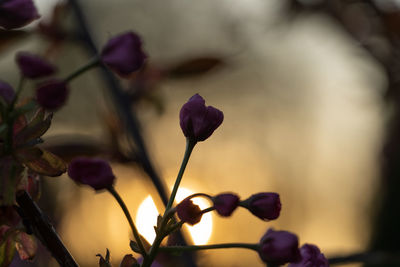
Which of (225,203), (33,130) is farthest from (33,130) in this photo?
(225,203)

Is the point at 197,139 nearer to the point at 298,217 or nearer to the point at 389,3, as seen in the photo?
the point at 389,3

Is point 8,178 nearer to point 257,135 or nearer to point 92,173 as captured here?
point 92,173

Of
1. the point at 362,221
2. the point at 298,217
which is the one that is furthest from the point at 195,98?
the point at 362,221

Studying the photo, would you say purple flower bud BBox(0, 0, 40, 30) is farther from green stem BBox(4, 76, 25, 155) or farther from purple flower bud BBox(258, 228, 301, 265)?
purple flower bud BBox(258, 228, 301, 265)

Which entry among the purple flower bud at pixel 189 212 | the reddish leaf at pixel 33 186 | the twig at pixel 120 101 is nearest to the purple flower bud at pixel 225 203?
the purple flower bud at pixel 189 212

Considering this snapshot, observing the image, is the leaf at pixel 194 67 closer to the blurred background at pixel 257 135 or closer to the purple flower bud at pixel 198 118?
the purple flower bud at pixel 198 118

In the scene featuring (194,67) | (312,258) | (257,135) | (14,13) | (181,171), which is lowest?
(312,258)

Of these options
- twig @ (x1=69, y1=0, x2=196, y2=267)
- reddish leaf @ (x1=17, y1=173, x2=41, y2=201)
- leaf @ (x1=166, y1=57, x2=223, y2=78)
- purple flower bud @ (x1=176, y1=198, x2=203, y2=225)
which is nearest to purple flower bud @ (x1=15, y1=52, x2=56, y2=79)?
reddish leaf @ (x1=17, y1=173, x2=41, y2=201)
